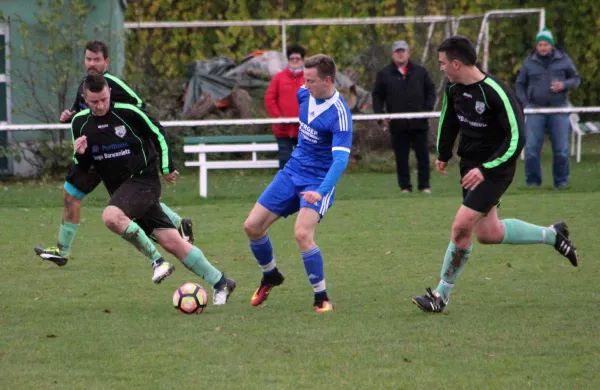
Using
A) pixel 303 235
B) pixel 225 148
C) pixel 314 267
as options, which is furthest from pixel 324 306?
pixel 225 148

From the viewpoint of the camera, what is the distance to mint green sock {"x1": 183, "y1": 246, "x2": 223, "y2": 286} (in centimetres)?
766

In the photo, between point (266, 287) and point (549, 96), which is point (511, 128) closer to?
point (266, 287)

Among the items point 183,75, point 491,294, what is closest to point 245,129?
point 183,75

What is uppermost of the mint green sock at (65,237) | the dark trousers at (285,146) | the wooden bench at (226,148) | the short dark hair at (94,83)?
the short dark hair at (94,83)

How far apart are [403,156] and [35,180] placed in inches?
232

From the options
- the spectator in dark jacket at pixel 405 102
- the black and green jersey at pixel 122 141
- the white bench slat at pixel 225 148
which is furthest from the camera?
the white bench slat at pixel 225 148

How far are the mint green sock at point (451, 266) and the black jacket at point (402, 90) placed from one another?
777cm

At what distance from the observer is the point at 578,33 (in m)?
23.6

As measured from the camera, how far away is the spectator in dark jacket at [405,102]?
14.5 meters

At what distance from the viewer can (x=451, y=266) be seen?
7.29 metres

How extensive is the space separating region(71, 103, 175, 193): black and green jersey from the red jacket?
6.80 meters

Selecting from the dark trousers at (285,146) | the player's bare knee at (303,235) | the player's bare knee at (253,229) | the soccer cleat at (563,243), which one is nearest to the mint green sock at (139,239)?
the player's bare knee at (253,229)

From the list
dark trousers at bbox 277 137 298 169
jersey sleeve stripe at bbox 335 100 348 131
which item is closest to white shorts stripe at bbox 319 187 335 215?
jersey sleeve stripe at bbox 335 100 348 131

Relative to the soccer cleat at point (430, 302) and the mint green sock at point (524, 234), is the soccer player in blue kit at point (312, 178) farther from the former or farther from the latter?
the mint green sock at point (524, 234)
